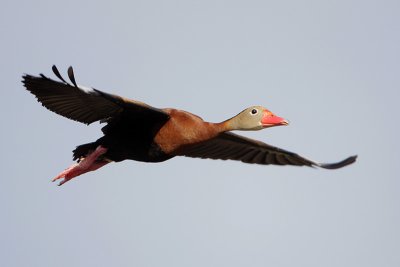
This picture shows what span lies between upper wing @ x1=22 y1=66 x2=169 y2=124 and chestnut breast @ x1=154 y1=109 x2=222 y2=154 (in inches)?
9.2

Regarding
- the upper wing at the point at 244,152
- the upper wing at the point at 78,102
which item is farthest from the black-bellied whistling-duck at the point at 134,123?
the upper wing at the point at 244,152

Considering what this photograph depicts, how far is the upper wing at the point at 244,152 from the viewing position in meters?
16.6

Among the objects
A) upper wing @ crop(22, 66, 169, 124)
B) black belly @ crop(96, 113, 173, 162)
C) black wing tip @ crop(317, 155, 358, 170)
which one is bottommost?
black wing tip @ crop(317, 155, 358, 170)

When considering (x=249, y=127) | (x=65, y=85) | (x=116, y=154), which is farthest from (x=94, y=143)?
(x=249, y=127)

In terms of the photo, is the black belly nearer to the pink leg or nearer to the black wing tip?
the pink leg

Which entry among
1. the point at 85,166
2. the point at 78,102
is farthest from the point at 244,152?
the point at 78,102

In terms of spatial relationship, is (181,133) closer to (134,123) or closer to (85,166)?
(134,123)

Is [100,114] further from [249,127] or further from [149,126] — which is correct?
[249,127]

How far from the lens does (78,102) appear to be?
14875 millimetres

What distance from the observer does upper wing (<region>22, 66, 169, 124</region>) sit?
1445 cm

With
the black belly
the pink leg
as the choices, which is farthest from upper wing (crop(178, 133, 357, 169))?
the pink leg

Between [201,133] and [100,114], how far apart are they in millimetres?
1754

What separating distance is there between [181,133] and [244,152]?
97.9 inches

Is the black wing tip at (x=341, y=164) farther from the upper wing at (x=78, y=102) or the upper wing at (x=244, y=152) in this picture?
the upper wing at (x=78, y=102)
